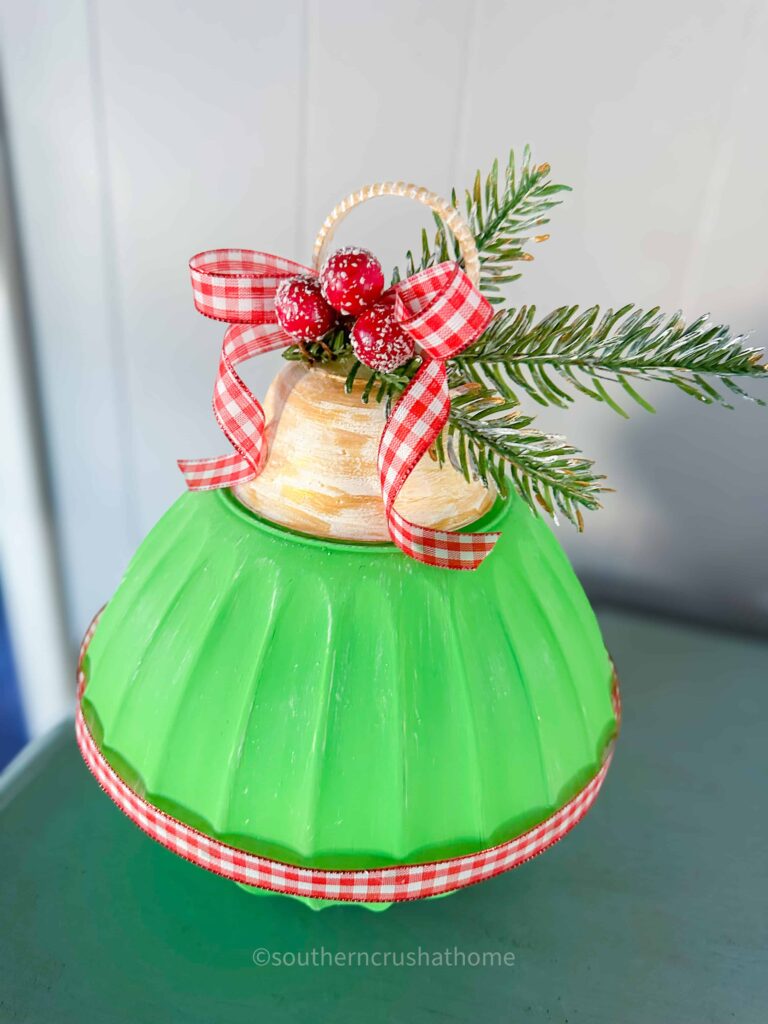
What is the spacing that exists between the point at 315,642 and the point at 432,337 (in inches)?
7.0

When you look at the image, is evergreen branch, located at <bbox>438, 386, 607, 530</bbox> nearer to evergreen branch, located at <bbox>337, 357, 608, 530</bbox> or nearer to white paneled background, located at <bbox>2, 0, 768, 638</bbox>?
evergreen branch, located at <bbox>337, 357, 608, 530</bbox>

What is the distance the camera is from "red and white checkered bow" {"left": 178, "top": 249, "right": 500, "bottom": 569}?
1.30 feet

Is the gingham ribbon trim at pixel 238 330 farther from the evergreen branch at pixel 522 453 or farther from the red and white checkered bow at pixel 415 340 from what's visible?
the evergreen branch at pixel 522 453

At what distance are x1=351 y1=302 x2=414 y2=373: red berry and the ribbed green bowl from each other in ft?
0.36

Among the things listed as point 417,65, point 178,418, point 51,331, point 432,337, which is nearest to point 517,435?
point 432,337

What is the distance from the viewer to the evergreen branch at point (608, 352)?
0.41m

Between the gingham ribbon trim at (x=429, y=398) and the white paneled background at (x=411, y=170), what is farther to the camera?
the white paneled background at (x=411, y=170)

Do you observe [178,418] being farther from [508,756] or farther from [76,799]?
[508,756]

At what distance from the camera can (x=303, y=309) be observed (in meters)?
0.42

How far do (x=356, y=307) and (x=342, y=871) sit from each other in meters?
0.31

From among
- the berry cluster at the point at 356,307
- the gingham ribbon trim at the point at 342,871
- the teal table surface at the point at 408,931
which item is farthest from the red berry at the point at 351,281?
the teal table surface at the point at 408,931

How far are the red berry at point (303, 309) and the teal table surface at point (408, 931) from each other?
1.34 feet

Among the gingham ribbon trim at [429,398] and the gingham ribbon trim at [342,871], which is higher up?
the gingham ribbon trim at [429,398]

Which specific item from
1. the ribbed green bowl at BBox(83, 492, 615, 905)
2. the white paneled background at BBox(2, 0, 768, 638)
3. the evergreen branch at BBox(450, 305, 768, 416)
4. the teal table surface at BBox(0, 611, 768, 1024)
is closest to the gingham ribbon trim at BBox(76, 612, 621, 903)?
the ribbed green bowl at BBox(83, 492, 615, 905)
